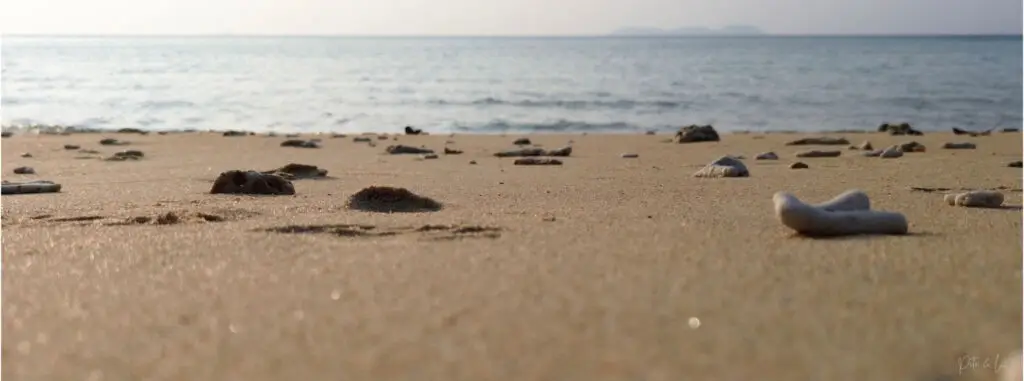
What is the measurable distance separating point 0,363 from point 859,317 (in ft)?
4.47

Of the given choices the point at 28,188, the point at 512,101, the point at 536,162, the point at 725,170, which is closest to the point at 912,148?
the point at 536,162

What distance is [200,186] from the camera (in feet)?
15.2

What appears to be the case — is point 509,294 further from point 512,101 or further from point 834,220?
point 512,101

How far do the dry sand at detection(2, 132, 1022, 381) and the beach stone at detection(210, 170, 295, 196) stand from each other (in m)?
0.20

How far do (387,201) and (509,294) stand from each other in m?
1.54

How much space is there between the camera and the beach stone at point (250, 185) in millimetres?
4023

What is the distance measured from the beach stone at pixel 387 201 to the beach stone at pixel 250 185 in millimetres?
659

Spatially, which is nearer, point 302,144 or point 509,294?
point 509,294

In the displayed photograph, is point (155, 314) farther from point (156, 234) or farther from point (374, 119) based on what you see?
point (374, 119)

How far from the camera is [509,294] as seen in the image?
1.98 metres

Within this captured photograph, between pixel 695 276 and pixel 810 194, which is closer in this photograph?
pixel 695 276

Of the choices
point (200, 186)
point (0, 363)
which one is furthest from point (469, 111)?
point (0, 363)

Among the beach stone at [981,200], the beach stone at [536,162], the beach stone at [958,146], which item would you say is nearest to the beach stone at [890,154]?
the beach stone at [958,146]

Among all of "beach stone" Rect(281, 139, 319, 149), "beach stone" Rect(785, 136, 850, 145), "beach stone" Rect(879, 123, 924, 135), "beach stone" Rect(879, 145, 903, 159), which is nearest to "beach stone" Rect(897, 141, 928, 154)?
"beach stone" Rect(879, 145, 903, 159)
